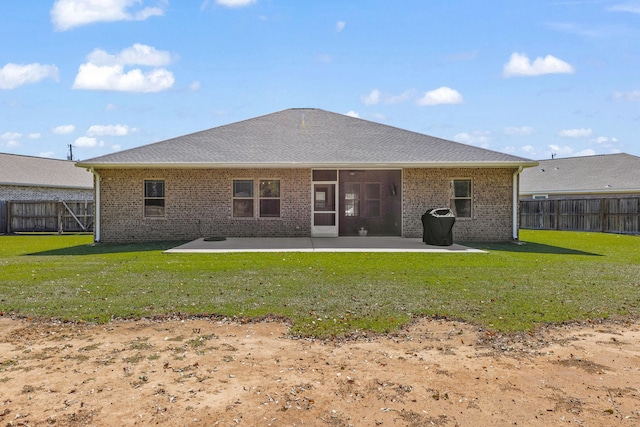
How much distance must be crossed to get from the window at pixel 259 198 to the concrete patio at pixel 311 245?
996 mm

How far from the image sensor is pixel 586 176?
1201 inches

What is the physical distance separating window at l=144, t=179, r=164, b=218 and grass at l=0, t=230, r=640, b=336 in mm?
4192

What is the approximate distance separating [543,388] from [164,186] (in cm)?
1587

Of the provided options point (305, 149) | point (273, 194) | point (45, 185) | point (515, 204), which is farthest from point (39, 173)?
point (515, 204)

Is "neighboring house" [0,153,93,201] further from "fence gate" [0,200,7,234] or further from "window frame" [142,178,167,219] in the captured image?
"window frame" [142,178,167,219]

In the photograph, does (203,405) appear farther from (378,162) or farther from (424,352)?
(378,162)

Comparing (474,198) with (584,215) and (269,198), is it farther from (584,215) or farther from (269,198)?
(584,215)

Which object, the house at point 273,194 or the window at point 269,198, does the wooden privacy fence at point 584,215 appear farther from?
the window at point 269,198

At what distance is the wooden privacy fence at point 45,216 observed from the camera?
25250 millimetres

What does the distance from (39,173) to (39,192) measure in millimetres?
2232

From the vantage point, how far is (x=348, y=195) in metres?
22.5

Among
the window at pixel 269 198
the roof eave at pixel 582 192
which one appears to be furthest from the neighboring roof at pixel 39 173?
the roof eave at pixel 582 192

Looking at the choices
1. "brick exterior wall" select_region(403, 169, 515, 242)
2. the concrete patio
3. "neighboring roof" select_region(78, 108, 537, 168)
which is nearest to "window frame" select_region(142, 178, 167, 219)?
"neighboring roof" select_region(78, 108, 537, 168)

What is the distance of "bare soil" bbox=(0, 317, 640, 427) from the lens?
12.5 ft
